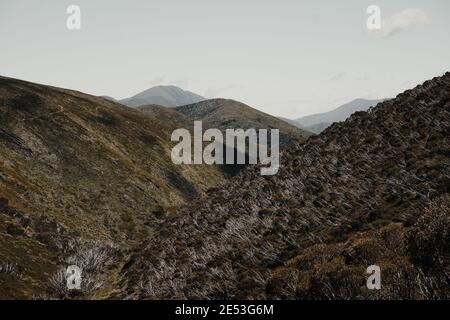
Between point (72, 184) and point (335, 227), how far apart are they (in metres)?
33.8

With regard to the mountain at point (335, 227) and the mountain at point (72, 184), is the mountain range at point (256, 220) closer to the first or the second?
the mountain at point (335, 227)

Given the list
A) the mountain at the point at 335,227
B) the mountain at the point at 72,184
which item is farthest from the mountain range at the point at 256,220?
the mountain at the point at 72,184

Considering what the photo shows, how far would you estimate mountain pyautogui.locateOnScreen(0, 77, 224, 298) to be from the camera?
30.5 metres

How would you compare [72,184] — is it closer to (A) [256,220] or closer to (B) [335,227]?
(A) [256,220]

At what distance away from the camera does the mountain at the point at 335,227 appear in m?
14.1

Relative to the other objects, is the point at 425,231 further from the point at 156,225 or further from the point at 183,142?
the point at 183,142

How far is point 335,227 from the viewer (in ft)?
66.7

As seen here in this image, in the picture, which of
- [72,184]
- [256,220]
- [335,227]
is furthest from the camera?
[72,184]

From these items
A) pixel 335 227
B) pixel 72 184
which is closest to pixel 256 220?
pixel 335 227

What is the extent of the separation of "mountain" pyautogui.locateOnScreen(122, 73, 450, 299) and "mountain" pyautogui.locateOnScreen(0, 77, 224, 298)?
19.4 feet

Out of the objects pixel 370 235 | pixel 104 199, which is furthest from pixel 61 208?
pixel 370 235

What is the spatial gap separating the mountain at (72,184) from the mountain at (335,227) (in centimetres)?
592

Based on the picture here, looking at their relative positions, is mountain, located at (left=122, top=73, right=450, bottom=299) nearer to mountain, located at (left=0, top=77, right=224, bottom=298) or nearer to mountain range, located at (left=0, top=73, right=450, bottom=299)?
mountain range, located at (left=0, top=73, right=450, bottom=299)
